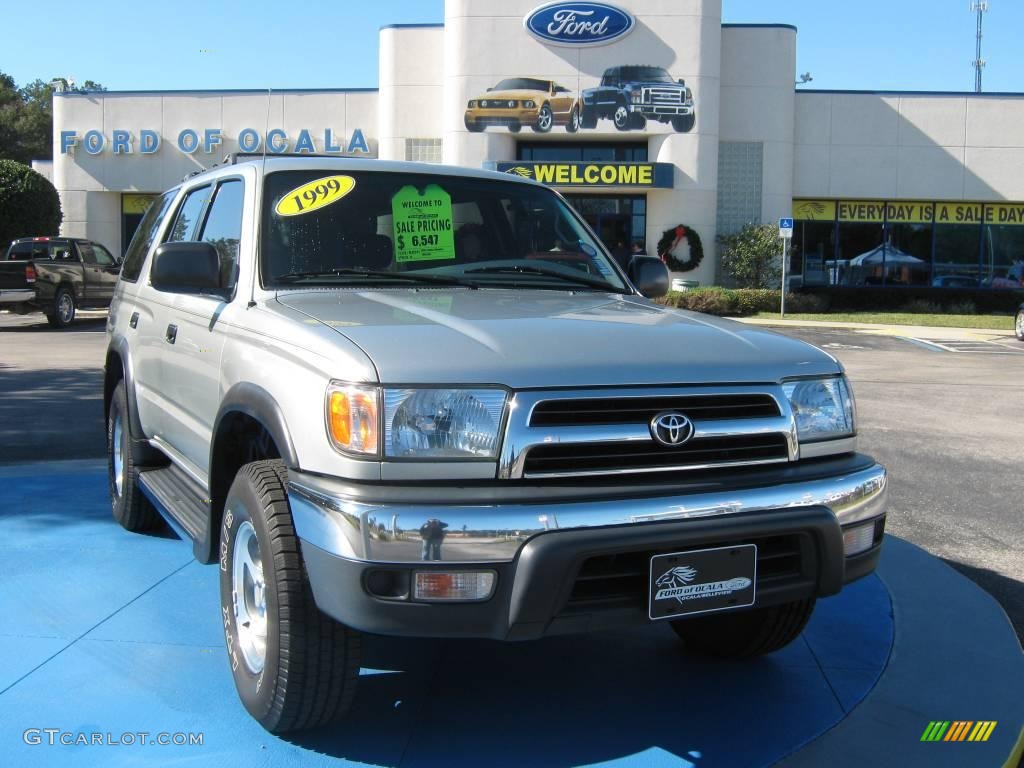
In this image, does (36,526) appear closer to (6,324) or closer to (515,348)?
(515,348)

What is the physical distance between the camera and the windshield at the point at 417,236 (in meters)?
3.96

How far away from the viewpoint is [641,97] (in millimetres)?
29453

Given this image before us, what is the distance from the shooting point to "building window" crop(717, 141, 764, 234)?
102ft

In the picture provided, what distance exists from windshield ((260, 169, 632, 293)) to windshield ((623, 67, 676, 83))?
86.1ft

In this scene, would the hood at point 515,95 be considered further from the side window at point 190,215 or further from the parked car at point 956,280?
the side window at point 190,215

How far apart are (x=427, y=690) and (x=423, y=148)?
2886 cm

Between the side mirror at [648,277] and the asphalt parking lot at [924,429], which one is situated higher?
the side mirror at [648,277]

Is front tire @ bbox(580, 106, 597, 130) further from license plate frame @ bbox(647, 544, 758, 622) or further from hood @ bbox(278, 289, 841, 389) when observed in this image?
license plate frame @ bbox(647, 544, 758, 622)

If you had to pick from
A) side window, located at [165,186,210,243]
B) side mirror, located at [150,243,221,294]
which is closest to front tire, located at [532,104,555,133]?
side window, located at [165,186,210,243]

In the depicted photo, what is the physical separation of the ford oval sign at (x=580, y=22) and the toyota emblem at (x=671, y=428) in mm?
28286

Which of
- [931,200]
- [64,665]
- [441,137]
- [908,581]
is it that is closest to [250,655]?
[64,665]

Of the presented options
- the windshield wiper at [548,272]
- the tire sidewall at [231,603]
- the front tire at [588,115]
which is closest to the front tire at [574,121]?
the front tire at [588,115]

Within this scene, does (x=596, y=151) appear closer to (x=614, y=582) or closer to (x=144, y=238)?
(x=144, y=238)

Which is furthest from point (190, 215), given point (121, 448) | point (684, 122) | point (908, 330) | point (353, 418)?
point (684, 122)
